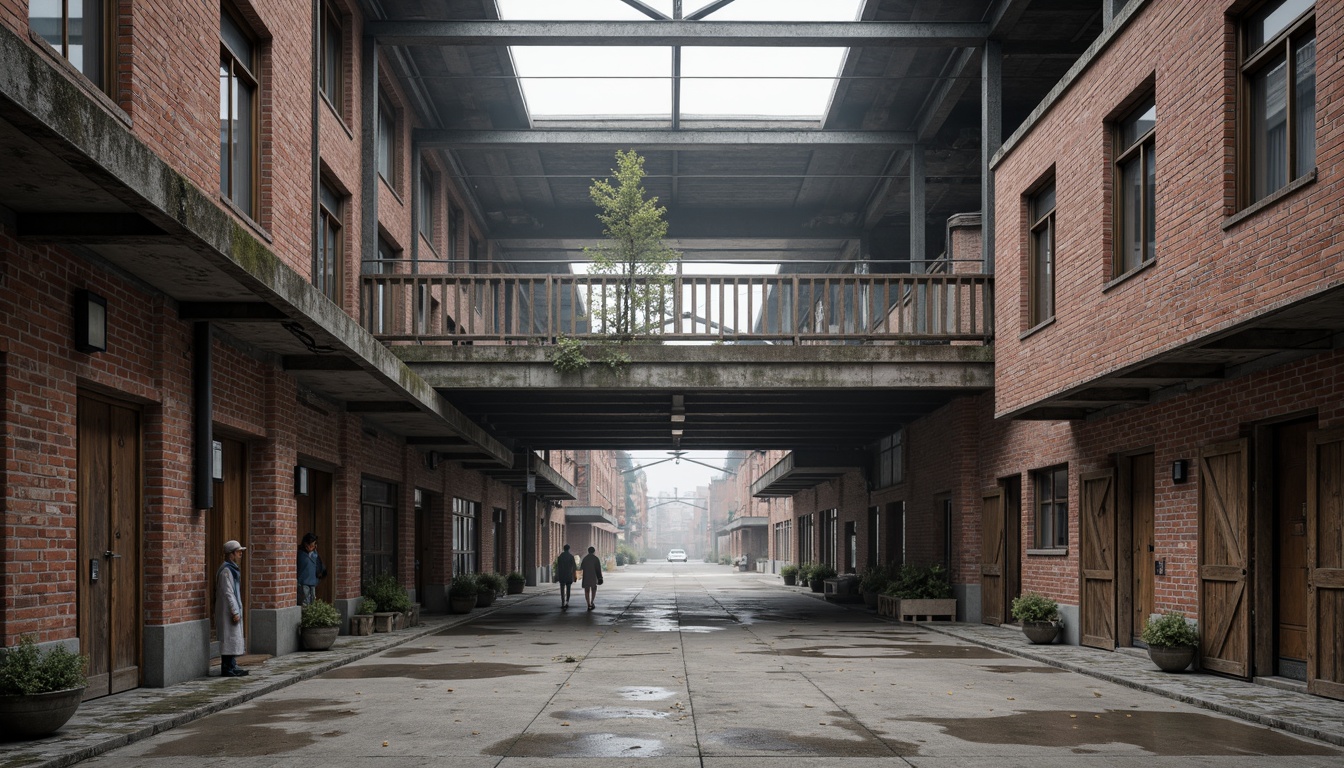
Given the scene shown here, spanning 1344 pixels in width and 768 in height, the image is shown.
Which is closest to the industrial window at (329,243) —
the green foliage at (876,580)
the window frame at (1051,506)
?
the window frame at (1051,506)

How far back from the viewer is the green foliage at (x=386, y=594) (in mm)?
20469

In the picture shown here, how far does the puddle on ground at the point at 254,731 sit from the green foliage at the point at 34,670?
826 mm

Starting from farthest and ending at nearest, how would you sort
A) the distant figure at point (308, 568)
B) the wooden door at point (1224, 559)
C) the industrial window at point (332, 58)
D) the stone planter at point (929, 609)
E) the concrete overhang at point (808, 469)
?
the concrete overhang at point (808, 469) → the stone planter at point (929, 609) → the industrial window at point (332, 58) → the distant figure at point (308, 568) → the wooden door at point (1224, 559)

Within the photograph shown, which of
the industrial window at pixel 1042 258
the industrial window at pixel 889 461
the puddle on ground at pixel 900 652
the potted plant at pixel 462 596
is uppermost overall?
the industrial window at pixel 1042 258

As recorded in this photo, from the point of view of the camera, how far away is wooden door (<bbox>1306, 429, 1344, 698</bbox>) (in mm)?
11086

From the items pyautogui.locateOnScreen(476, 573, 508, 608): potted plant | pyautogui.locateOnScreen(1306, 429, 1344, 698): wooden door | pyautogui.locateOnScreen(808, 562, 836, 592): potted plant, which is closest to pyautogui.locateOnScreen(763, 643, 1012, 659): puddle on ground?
pyautogui.locateOnScreen(1306, 429, 1344, 698): wooden door

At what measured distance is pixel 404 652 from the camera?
17172 millimetres

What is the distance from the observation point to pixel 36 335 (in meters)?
9.68

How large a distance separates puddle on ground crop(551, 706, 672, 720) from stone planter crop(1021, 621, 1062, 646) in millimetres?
8260

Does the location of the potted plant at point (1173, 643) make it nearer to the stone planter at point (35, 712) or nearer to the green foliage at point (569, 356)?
the green foliage at point (569, 356)

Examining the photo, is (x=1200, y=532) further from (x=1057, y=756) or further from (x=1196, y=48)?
(x=1057, y=756)

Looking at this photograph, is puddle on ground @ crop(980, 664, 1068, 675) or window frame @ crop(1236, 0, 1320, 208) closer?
window frame @ crop(1236, 0, 1320, 208)

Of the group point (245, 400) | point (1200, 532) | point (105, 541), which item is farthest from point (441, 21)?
point (1200, 532)

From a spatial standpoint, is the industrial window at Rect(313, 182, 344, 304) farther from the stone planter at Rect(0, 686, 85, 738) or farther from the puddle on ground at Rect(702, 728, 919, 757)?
the puddle on ground at Rect(702, 728, 919, 757)
